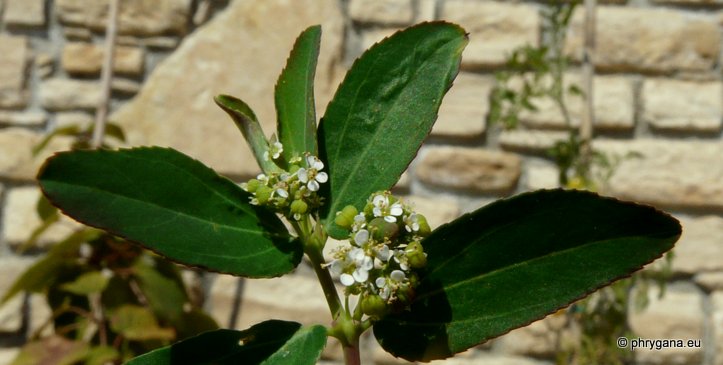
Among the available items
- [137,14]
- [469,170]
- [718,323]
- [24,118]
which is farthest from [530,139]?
[24,118]

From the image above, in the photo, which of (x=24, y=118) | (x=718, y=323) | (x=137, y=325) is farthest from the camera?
(x=24, y=118)

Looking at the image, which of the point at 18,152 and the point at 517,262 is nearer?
the point at 517,262

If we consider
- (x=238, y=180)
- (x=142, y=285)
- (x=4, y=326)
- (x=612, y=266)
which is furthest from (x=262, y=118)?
(x=612, y=266)

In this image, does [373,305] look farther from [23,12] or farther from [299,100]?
[23,12]

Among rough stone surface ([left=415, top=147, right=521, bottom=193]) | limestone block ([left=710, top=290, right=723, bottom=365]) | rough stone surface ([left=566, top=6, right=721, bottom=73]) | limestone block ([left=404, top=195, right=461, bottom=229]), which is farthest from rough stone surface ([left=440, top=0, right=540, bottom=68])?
limestone block ([left=710, top=290, right=723, bottom=365])

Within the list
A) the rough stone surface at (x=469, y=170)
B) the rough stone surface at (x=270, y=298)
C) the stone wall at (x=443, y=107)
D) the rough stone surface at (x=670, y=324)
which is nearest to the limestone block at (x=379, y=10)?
the stone wall at (x=443, y=107)

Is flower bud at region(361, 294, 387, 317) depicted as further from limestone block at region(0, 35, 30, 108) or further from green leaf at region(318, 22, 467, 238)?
limestone block at region(0, 35, 30, 108)
